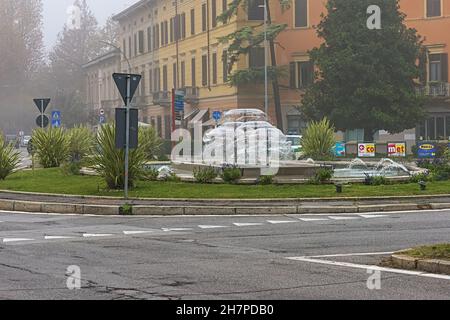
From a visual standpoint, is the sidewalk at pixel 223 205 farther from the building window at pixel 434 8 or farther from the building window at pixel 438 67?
the building window at pixel 434 8

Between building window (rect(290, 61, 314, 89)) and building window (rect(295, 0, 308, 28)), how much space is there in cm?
306

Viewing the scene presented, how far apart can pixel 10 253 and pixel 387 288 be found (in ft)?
19.1

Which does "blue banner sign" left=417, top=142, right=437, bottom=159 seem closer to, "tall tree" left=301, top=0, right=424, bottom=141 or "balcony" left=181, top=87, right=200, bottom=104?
"tall tree" left=301, top=0, right=424, bottom=141

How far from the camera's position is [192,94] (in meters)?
71.0

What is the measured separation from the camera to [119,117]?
19.4 metres

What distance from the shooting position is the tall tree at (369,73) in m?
50.1

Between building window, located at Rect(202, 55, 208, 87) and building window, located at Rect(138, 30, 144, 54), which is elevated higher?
building window, located at Rect(138, 30, 144, 54)

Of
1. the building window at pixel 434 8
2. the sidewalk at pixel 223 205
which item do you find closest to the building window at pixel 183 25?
the building window at pixel 434 8

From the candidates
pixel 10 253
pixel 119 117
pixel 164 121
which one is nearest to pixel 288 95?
pixel 164 121

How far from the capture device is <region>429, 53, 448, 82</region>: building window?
5815cm

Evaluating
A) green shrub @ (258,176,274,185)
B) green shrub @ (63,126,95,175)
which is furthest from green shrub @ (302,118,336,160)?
green shrub @ (258,176,274,185)

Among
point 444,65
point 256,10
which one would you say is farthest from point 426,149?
point 256,10

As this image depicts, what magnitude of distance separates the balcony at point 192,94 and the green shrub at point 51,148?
123 ft

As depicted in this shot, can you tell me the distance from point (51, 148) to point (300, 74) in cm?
3379
